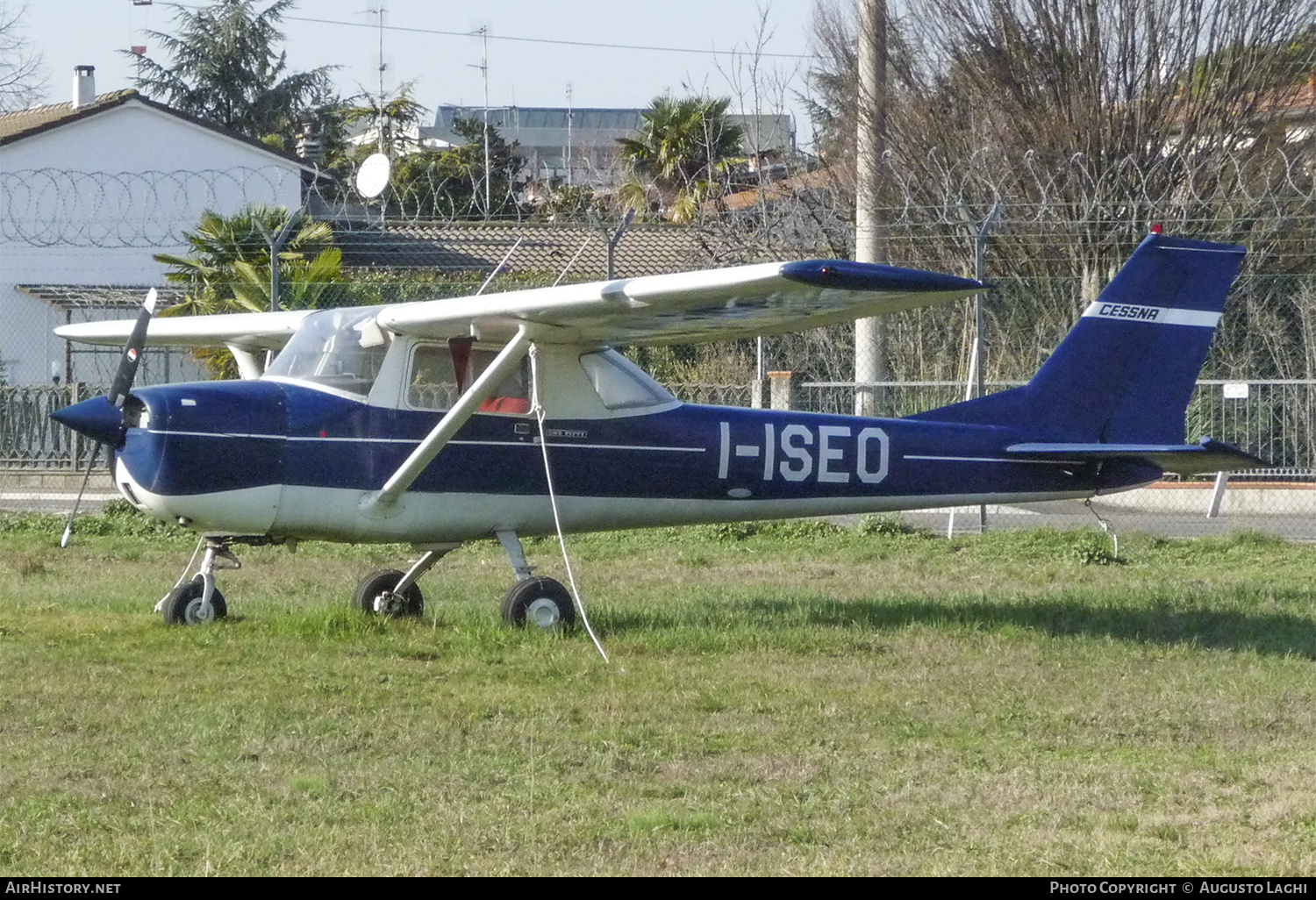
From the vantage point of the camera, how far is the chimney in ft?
131

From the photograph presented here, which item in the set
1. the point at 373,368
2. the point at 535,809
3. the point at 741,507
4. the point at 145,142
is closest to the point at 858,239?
the point at 741,507

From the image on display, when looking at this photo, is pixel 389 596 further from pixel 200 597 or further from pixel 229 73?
pixel 229 73

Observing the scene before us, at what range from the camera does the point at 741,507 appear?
1015 cm

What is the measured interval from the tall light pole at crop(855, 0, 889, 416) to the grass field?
A: 445cm

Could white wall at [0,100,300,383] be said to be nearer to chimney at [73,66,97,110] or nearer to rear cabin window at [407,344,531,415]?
chimney at [73,66,97,110]

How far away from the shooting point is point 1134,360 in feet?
34.2

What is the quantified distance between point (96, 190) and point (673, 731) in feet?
92.6

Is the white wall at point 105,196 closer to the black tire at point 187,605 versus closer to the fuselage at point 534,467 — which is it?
the black tire at point 187,605

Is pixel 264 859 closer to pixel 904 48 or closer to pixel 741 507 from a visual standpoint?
pixel 741 507

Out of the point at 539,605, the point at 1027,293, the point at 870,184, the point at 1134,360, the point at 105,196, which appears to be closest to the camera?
the point at 539,605

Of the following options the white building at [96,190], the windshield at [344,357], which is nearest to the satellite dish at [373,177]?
the windshield at [344,357]

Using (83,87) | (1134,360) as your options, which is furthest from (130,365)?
(83,87)

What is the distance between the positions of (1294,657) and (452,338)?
5107mm

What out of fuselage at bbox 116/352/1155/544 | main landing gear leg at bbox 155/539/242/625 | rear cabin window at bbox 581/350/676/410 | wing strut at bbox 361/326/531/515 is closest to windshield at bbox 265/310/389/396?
fuselage at bbox 116/352/1155/544
